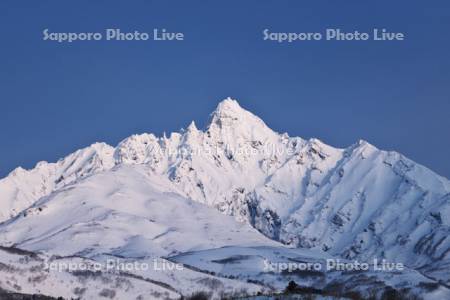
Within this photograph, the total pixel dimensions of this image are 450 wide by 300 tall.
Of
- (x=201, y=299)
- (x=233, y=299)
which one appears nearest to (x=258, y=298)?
(x=233, y=299)

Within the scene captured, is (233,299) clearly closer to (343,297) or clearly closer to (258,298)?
(258,298)

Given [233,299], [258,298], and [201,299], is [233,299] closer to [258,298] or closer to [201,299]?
[258,298]

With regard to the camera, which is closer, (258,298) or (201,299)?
(258,298)

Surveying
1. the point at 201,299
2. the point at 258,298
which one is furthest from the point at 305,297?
the point at 201,299

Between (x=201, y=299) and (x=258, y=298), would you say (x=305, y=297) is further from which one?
(x=201, y=299)

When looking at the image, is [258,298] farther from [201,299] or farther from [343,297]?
[201,299]

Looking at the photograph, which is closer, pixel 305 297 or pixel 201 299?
pixel 305 297
